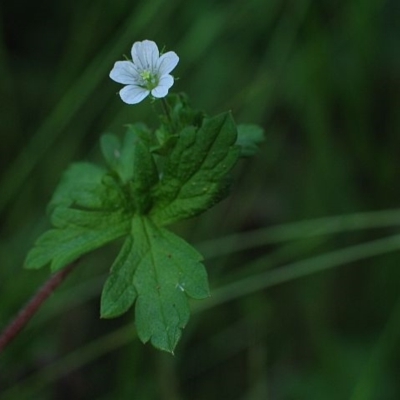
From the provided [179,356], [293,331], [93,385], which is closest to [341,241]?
[293,331]

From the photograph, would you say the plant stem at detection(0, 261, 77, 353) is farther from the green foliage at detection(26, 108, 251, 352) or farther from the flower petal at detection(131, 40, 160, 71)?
the flower petal at detection(131, 40, 160, 71)

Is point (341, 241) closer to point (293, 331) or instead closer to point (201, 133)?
point (293, 331)

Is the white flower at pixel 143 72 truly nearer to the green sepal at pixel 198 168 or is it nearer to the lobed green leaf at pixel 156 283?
the green sepal at pixel 198 168

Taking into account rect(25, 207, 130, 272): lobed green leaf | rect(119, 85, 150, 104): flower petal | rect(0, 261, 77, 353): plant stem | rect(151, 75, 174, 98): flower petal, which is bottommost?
rect(0, 261, 77, 353): plant stem

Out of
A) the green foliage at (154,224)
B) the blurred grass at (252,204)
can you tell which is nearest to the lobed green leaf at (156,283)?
the green foliage at (154,224)

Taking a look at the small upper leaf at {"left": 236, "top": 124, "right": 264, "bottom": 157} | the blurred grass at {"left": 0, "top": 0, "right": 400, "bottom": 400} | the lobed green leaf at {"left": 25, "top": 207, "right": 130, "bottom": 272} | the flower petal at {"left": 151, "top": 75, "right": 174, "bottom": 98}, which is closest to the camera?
the flower petal at {"left": 151, "top": 75, "right": 174, "bottom": 98}

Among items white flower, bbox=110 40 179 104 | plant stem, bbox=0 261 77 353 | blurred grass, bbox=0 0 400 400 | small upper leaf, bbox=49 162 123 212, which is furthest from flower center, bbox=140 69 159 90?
blurred grass, bbox=0 0 400 400

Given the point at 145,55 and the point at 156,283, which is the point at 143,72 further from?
the point at 156,283
